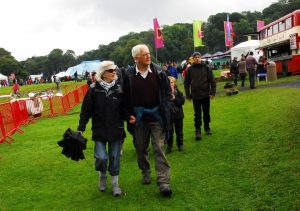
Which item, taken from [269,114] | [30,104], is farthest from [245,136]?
[30,104]

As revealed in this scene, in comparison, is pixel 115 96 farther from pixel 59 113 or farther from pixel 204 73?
pixel 59 113

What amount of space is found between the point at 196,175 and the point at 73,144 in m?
2.03

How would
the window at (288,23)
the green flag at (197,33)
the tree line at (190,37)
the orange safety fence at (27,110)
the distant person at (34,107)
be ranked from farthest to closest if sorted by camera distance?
the tree line at (190,37)
the green flag at (197,33)
the window at (288,23)
the distant person at (34,107)
the orange safety fence at (27,110)

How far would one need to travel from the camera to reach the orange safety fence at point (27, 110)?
12.8 m

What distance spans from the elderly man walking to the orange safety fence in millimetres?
7141

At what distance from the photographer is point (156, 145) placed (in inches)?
219

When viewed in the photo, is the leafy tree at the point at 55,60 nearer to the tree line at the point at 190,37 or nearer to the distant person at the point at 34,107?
the tree line at the point at 190,37

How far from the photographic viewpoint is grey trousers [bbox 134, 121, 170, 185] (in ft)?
17.9

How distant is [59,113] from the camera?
64.7ft

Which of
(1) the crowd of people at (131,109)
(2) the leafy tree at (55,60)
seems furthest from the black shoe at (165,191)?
(2) the leafy tree at (55,60)

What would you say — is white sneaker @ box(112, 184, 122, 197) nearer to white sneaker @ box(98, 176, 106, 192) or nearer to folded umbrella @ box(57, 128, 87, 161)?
white sneaker @ box(98, 176, 106, 192)

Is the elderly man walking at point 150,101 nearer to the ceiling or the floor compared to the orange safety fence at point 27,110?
nearer to the ceiling

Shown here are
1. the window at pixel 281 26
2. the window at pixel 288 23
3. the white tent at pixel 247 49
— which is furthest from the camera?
the white tent at pixel 247 49

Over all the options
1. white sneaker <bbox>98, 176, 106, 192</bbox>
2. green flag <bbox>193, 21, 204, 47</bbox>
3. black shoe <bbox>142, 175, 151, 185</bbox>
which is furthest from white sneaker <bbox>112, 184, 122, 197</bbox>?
green flag <bbox>193, 21, 204, 47</bbox>
